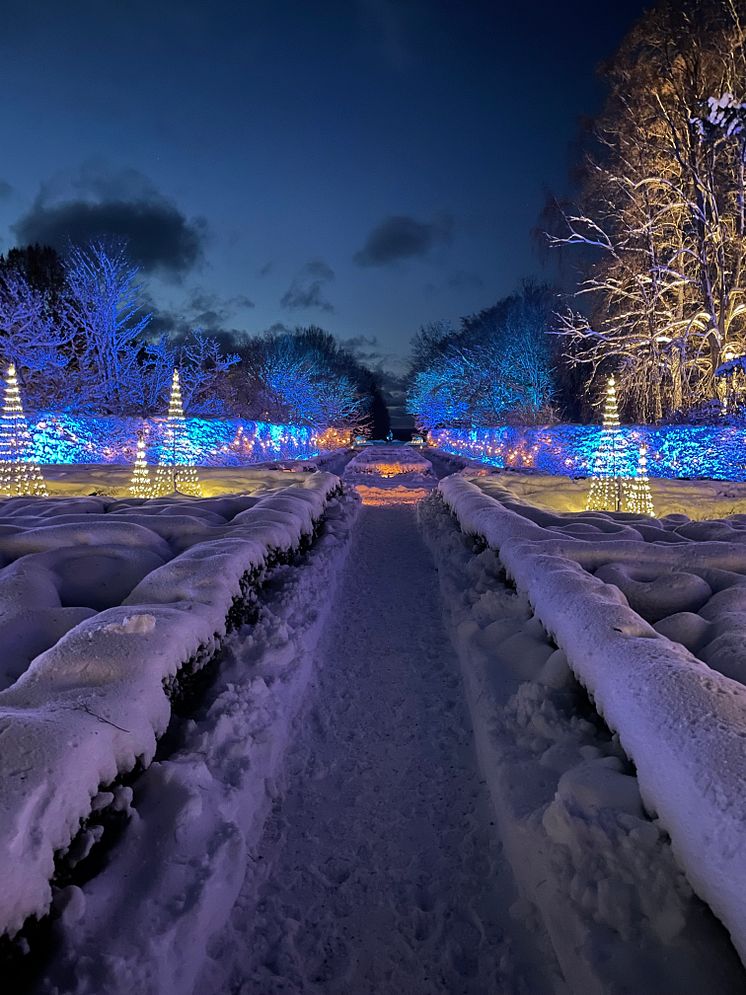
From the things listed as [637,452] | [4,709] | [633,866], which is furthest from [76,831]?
[637,452]

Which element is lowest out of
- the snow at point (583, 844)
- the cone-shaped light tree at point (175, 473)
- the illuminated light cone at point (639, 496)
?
the snow at point (583, 844)

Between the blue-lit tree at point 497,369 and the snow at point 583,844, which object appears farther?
the blue-lit tree at point 497,369

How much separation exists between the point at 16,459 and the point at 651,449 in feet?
44.0

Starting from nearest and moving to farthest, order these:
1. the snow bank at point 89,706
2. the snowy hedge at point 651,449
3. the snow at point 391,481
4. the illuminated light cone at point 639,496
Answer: the snow bank at point 89,706 → the illuminated light cone at point 639,496 → the snow at point 391,481 → the snowy hedge at point 651,449

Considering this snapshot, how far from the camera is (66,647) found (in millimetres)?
2113

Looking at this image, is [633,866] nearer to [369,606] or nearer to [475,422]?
[369,606]

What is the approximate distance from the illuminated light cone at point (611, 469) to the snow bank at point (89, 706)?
22.7 feet

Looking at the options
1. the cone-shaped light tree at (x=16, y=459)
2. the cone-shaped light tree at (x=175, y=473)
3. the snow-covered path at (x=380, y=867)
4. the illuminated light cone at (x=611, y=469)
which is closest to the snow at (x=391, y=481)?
the cone-shaped light tree at (x=175, y=473)

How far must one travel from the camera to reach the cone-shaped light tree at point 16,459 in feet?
30.8

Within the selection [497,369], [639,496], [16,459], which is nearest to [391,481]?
[639,496]

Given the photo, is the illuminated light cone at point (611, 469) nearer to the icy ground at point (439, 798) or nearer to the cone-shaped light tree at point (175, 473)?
the icy ground at point (439, 798)

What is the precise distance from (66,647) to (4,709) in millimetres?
424

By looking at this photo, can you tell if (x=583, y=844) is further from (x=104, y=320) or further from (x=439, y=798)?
(x=104, y=320)

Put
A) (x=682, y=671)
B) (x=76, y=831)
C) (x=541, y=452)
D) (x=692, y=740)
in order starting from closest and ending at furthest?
(x=76, y=831) < (x=692, y=740) < (x=682, y=671) < (x=541, y=452)
